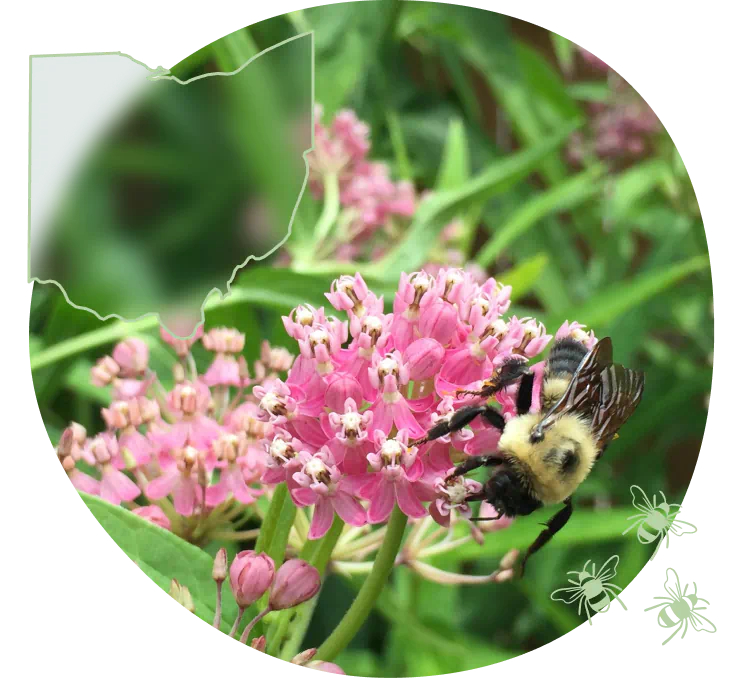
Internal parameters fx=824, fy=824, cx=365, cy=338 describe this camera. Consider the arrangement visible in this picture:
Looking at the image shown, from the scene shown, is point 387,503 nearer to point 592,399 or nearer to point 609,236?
point 592,399

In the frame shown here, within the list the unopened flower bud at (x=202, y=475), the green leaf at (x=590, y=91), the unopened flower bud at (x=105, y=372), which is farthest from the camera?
the green leaf at (x=590, y=91)

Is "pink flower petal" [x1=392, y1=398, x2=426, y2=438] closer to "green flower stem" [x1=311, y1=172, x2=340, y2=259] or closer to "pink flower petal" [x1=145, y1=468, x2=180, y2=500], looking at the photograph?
"pink flower petal" [x1=145, y1=468, x2=180, y2=500]

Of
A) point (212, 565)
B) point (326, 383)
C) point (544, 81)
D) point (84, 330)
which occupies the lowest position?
point (212, 565)

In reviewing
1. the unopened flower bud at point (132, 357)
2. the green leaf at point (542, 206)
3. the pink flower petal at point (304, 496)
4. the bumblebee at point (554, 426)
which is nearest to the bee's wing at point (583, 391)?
the bumblebee at point (554, 426)

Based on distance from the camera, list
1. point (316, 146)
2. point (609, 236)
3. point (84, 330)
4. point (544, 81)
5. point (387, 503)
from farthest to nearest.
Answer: point (609, 236) < point (544, 81) < point (316, 146) < point (84, 330) < point (387, 503)

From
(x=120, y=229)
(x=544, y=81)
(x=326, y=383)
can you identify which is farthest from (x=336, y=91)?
(x=326, y=383)

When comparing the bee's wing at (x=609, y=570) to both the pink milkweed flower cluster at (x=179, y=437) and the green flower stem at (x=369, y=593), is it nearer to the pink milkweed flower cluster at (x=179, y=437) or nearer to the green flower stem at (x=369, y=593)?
the green flower stem at (x=369, y=593)

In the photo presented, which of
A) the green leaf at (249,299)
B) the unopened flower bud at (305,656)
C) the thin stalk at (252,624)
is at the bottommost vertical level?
the unopened flower bud at (305,656)
